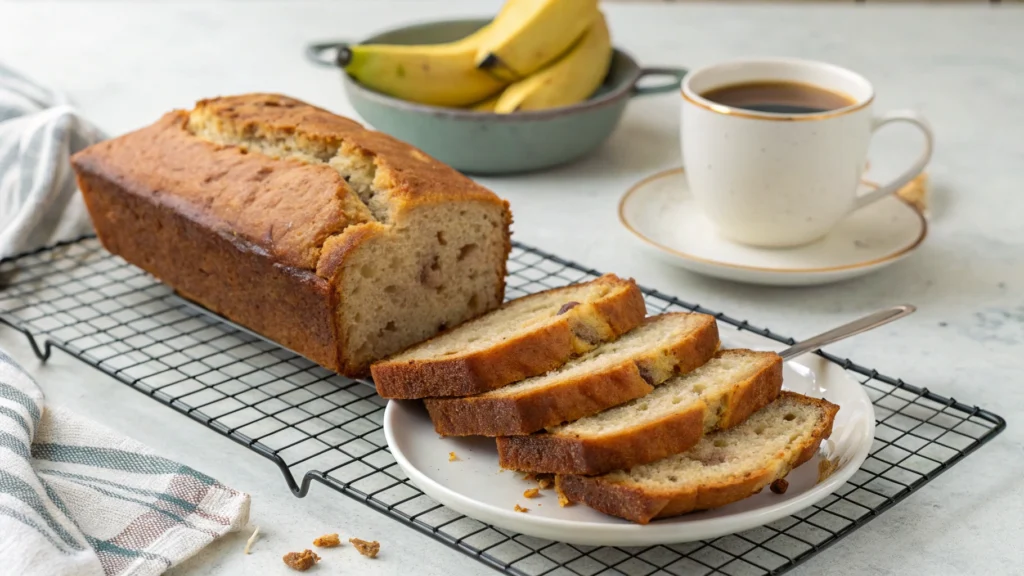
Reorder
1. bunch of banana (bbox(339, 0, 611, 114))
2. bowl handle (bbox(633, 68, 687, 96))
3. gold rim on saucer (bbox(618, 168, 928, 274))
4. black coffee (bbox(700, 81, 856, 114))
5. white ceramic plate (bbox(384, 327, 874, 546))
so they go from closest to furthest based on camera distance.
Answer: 1. white ceramic plate (bbox(384, 327, 874, 546))
2. gold rim on saucer (bbox(618, 168, 928, 274))
3. black coffee (bbox(700, 81, 856, 114))
4. bunch of banana (bbox(339, 0, 611, 114))
5. bowl handle (bbox(633, 68, 687, 96))

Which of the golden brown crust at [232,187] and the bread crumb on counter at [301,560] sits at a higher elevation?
the golden brown crust at [232,187]

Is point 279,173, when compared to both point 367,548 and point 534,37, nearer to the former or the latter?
point 367,548

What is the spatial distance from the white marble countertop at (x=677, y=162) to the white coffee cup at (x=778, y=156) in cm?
16

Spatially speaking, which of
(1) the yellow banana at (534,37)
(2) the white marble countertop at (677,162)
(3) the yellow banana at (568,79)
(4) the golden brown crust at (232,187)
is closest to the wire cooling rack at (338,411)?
(2) the white marble countertop at (677,162)

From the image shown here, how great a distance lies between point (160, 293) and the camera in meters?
2.44

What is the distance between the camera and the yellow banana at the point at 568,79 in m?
2.96

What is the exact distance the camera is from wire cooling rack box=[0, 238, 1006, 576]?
1.55 metres

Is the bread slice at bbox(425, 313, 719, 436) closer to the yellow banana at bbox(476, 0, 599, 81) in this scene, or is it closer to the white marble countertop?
the white marble countertop

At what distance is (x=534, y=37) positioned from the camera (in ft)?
9.77

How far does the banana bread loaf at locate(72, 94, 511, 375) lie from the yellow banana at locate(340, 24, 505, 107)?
0.66m

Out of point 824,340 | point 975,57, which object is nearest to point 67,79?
point 824,340

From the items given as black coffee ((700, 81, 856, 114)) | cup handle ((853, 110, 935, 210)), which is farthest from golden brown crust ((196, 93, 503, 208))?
cup handle ((853, 110, 935, 210))

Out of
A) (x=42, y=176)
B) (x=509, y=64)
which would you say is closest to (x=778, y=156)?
(x=509, y=64)

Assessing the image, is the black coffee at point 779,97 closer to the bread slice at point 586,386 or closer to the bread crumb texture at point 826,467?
the bread slice at point 586,386
